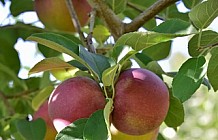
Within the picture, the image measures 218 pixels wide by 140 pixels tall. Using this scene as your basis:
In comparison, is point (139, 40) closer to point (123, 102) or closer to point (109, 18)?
point (123, 102)

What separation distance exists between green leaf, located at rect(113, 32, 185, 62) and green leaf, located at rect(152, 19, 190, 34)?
0.10ft

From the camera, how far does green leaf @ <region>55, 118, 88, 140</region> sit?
79 centimetres

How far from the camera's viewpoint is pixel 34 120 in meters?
1.15

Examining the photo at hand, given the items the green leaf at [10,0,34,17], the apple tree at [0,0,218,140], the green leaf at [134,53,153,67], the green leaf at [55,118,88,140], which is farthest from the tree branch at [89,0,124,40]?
the green leaf at [10,0,34,17]

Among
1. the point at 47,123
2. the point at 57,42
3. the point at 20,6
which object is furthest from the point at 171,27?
the point at 20,6

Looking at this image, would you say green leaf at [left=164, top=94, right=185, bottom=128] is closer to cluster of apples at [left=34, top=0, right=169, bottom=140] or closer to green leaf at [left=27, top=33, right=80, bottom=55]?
cluster of apples at [left=34, top=0, right=169, bottom=140]

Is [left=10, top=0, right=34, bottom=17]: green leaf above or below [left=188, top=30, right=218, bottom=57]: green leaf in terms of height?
below

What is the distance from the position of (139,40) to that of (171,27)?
0.06 m

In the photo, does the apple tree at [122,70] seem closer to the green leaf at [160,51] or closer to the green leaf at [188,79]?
the green leaf at [188,79]

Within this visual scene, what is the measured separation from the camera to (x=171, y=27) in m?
0.87

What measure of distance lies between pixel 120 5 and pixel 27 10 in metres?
0.46

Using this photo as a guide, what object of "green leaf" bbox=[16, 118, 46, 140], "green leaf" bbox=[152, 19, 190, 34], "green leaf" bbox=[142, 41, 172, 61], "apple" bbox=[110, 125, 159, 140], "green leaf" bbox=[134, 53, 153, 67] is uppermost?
"green leaf" bbox=[152, 19, 190, 34]

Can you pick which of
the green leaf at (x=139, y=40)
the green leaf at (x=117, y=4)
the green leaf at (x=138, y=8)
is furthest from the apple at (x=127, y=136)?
the green leaf at (x=138, y=8)

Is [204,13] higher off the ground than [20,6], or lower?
higher
